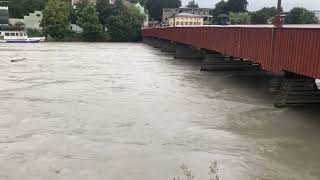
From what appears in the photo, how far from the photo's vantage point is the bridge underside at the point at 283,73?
21.4m

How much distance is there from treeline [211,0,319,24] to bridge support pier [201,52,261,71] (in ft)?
41.0

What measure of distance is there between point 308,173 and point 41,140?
7.36 metres

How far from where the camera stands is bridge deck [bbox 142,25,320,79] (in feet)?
60.7

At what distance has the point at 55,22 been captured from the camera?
109875 mm

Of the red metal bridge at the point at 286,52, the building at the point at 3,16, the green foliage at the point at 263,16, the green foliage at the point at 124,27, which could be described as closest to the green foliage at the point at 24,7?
the building at the point at 3,16

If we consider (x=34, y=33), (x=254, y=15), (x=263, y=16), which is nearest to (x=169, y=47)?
(x=263, y=16)

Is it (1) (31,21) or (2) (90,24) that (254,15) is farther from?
(1) (31,21)

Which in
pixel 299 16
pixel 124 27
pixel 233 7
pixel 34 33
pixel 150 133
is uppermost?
pixel 233 7

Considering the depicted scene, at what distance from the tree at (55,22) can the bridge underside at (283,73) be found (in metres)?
31.2

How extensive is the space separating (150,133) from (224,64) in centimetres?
2283

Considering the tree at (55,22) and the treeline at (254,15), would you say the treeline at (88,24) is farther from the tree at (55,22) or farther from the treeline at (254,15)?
the treeline at (254,15)

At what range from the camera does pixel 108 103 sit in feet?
74.9

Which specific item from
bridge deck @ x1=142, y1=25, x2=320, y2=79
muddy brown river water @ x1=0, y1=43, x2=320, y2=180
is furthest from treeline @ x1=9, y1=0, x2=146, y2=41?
muddy brown river water @ x1=0, y1=43, x2=320, y2=180

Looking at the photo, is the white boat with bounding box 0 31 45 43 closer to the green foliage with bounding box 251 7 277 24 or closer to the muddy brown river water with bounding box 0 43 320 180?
the green foliage with bounding box 251 7 277 24
